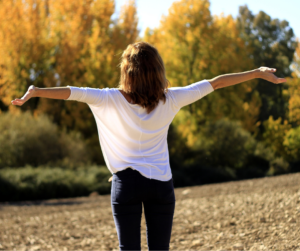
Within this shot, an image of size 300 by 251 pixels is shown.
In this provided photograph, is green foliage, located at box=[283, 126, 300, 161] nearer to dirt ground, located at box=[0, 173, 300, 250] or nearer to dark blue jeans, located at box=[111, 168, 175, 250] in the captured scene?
dirt ground, located at box=[0, 173, 300, 250]

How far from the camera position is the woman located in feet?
6.95

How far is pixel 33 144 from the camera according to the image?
1502cm

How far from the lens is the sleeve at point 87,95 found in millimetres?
2121

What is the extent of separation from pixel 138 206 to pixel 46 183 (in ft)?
38.6

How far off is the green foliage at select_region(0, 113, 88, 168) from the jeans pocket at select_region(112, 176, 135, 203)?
1341cm

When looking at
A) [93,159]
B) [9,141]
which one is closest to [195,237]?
[9,141]

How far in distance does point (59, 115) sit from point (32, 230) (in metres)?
13.7

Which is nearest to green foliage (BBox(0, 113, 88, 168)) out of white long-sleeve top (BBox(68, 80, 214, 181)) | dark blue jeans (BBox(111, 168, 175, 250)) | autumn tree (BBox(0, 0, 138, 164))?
autumn tree (BBox(0, 0, 138, 164))

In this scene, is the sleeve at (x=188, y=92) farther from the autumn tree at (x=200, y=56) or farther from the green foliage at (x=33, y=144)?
the autumn tree at (x=200, y=56)

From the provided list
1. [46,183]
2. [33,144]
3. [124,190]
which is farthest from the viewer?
[33,144]

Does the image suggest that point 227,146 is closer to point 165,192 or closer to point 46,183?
point 46,183

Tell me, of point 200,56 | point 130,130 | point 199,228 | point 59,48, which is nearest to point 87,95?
point 130,130

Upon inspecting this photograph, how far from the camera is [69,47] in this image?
2023 centimetres

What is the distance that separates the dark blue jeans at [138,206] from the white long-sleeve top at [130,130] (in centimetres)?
5
